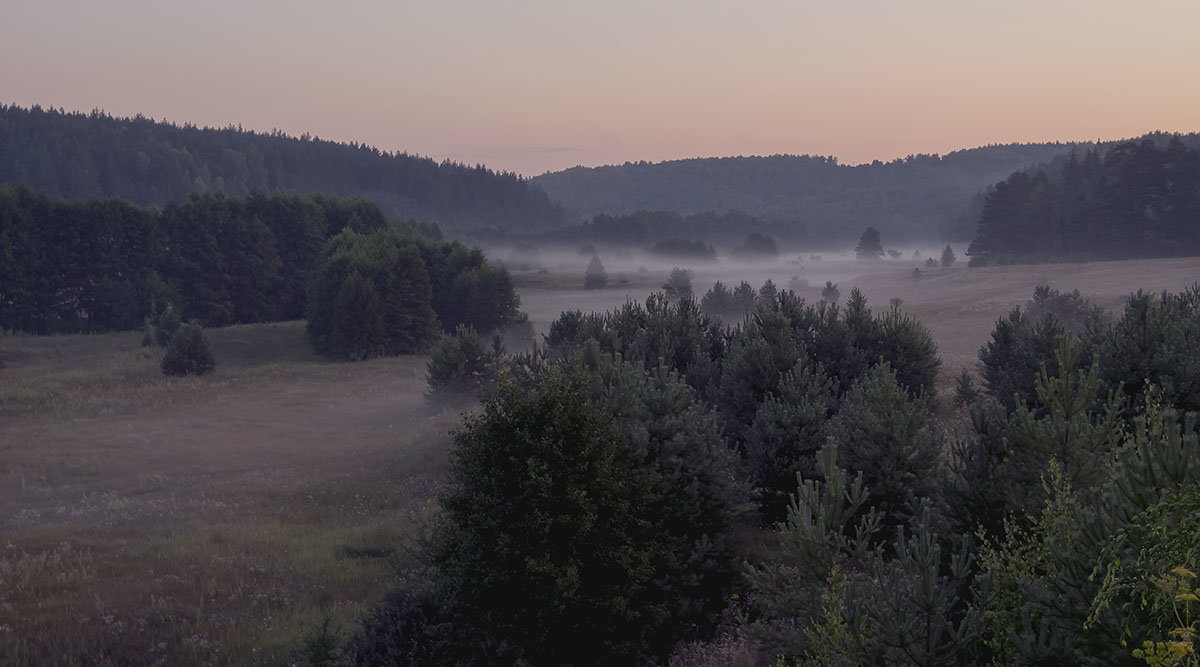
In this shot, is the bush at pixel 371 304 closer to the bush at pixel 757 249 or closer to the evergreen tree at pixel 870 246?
the evergreen tree at pixel 870 246

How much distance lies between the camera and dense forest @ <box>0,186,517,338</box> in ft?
222

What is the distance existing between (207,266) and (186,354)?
103 ft

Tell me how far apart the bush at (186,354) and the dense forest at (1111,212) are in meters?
79.7

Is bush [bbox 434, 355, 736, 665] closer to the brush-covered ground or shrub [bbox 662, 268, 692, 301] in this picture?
the brush-covered ground

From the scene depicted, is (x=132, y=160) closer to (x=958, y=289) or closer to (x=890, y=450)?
(x=958, y=289)

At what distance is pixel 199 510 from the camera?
21.3 m

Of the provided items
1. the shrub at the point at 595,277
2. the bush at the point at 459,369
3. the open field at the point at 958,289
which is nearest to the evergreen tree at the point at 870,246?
the open field at the point at 958,289

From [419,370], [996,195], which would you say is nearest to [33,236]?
[419,370]

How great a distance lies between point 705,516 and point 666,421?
1.52 metres

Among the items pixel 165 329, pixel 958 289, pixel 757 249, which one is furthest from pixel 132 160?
pixel 958 289

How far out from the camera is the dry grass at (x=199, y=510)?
12968mm

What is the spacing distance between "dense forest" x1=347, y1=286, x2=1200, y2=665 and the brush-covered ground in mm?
2144

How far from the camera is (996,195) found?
10031 centimetres

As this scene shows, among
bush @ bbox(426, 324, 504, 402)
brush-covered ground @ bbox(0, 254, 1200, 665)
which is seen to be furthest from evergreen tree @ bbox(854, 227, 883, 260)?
bush @ bbox(426, 324, 504, 402)
